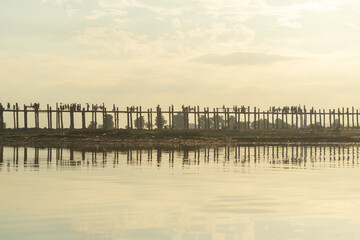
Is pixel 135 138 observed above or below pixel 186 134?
below

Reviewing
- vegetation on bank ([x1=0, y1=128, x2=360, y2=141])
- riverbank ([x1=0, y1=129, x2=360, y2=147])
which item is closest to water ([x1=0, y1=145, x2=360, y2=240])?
riverbank ([x1=0, y1=129, x2=360, y2=147])

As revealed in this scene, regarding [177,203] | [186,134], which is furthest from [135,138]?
[177,203]

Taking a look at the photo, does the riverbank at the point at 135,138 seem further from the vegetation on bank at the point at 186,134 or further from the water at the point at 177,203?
the water at the point at 177,203

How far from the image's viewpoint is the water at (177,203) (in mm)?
11594

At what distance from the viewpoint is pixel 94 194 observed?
16.9 metres

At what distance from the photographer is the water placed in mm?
11594

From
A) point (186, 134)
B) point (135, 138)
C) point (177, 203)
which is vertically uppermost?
point (177, 203)

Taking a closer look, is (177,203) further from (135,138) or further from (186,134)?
(186,134)

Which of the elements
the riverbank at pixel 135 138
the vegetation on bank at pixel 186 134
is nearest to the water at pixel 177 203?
the riverbank at pixel 135 138

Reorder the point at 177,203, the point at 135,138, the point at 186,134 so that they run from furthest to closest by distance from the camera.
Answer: the point at 186,134 → the point at 135,138 → the point at 177,203

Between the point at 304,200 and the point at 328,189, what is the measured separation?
2.90 meters

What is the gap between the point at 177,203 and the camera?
15.3 metres

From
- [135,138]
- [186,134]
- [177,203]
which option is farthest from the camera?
[186,134]

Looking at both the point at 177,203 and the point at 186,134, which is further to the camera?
the point at 186,134
